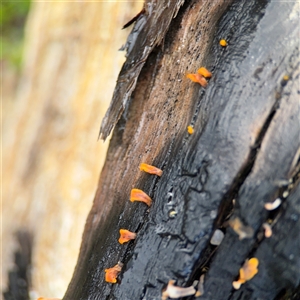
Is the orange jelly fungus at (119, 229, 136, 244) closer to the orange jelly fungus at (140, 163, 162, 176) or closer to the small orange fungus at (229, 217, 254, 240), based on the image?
the orange jelly fungus at (140, 163, 162, 176)

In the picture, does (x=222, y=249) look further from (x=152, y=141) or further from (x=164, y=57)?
(x=164, y=57)

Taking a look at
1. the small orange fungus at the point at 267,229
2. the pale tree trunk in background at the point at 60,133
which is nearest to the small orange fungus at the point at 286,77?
the small orange fungus at the point at 267,229

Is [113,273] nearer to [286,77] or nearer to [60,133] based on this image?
[286,77]

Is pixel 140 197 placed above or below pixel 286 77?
below

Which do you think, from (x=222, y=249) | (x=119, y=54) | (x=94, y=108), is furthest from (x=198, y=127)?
(x=94, y=108)

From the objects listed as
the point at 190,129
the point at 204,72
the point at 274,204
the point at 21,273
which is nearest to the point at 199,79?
the point at 204,72

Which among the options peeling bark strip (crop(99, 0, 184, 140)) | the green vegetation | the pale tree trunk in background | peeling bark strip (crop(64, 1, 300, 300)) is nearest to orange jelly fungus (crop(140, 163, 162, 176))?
peeling bark strip (crop(64, 1, 300, 300))
